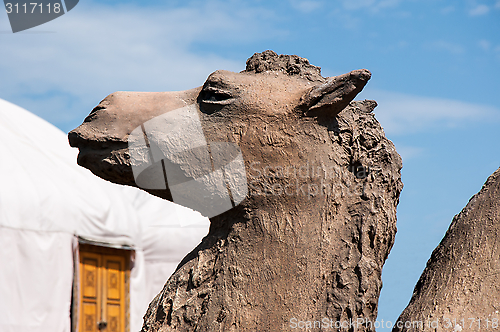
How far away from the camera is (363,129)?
226 cm

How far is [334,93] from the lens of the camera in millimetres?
2070

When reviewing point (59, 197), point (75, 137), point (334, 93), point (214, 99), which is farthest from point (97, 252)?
point (334, 93)

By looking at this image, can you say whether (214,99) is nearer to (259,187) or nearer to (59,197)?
(259,187)

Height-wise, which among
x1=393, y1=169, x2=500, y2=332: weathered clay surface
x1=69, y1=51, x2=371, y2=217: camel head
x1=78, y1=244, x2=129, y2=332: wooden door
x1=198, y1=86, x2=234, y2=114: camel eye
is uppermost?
x1=78, y1=244, x2=129, y2=332: wooden door

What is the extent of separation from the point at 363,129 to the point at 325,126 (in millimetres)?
176

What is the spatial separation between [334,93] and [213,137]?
1.53ft

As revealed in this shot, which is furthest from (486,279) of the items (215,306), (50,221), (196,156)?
(50,221)

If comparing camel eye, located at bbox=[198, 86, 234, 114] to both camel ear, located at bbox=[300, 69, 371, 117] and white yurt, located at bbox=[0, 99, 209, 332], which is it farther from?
white yurt, located at bbox=[0, 99, 209, 332]

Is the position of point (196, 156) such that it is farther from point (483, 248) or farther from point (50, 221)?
point (50, 221)

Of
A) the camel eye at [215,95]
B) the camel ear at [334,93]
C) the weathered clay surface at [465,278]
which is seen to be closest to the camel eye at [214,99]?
the camel eye at [215,95]

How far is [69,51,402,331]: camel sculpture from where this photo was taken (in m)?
2.05

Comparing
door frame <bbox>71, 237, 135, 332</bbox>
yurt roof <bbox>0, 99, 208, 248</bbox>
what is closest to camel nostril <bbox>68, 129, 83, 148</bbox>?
yurt roof <bbox>0, 99, 208, 248</bbox>

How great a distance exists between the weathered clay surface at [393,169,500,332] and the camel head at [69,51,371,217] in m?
0.63

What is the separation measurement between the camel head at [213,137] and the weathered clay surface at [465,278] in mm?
627
